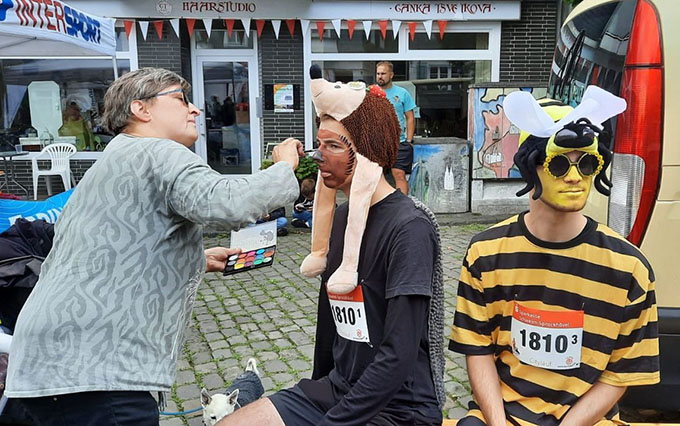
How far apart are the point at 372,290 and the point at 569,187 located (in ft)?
2.23

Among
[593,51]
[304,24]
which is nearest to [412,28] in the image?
[304,24]

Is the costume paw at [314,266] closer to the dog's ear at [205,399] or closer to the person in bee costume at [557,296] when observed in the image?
the person in bee costume at [557,296]

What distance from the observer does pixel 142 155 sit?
1.77 meters

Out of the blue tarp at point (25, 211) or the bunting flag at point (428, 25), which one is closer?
the blue tarp at point (25, 211)

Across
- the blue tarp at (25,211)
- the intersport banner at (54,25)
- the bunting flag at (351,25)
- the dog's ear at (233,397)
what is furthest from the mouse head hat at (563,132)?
the bunting flag at (351,25)

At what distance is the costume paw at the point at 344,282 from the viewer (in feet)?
6.18

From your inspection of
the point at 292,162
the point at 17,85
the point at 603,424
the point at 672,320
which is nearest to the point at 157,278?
the point at 292,162

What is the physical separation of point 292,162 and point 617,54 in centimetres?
171

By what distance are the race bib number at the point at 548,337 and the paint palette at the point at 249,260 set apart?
0.94 metres

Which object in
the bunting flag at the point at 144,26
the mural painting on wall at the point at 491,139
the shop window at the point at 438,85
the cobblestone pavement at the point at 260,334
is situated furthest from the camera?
the shop window at the point at 438,85

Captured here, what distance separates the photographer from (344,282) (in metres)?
1.88

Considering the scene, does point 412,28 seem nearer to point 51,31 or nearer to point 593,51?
point 51,31

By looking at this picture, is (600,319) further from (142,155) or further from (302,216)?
(302,216)

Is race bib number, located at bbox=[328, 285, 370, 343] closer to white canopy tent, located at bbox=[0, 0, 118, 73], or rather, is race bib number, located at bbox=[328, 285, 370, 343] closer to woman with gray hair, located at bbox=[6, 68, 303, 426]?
woman with gray hair, located at bbox=[6, 68, 303, 426]
